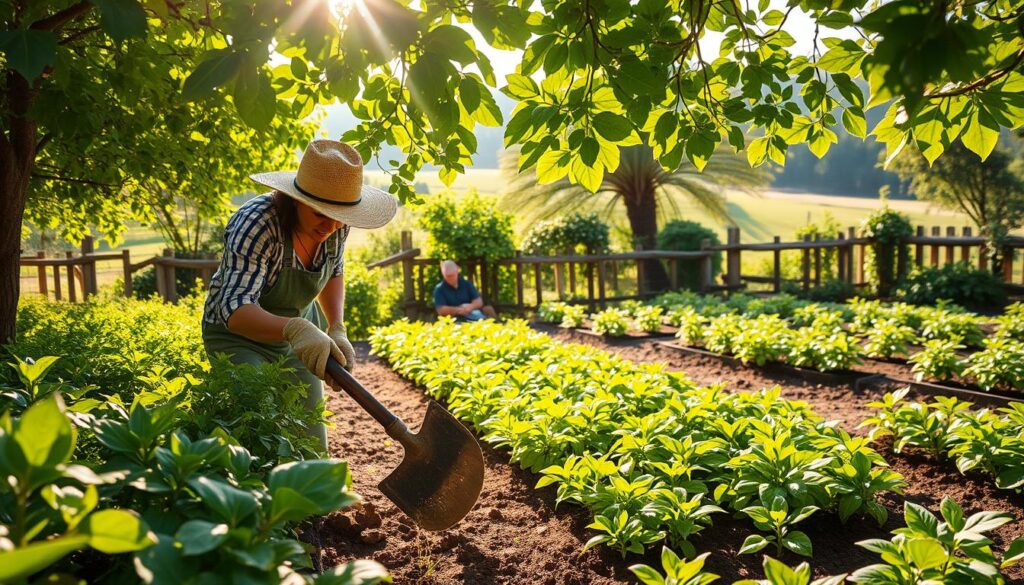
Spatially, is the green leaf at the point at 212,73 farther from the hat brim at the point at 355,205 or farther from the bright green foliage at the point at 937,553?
the bright green foliage at the point at 937,553

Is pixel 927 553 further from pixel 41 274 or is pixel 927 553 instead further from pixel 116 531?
pixel 41 274

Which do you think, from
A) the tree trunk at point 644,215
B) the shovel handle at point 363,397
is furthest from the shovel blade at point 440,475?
the tree trunk at point 644,215

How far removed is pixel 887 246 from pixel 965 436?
456 inches

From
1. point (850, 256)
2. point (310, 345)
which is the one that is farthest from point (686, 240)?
point (310, 345)

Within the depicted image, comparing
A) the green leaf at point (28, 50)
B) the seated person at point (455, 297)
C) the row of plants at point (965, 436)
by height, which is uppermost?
the green leaf at point (28, 50)

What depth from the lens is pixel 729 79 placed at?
7.20 feet

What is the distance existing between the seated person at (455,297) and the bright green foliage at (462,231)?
1.04 metres

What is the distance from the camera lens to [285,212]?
9.34 feet

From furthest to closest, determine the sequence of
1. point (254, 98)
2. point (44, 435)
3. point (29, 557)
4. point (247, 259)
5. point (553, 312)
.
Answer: point (553, 312) → point (247, 259) → point (254, 98) → point (44, 435) → point (29, 557)

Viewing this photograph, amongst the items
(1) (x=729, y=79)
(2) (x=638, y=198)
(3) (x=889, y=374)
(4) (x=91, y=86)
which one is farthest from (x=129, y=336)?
(2) (x=638, y=198)

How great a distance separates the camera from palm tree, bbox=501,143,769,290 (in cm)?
1658

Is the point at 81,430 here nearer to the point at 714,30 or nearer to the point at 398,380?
the point at 714,30

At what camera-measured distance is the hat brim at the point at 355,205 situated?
8.66 feet

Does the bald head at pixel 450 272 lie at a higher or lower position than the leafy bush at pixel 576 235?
lower
